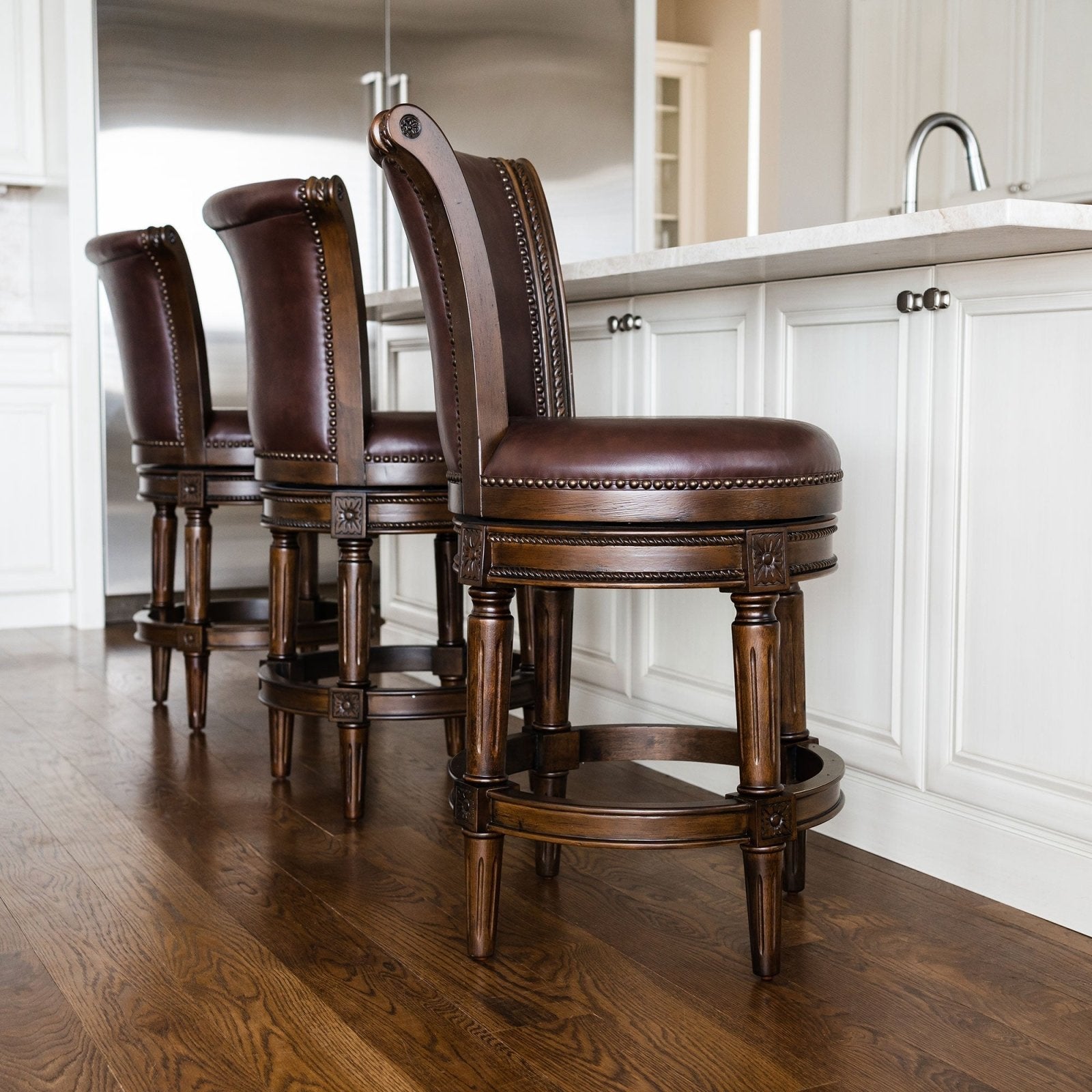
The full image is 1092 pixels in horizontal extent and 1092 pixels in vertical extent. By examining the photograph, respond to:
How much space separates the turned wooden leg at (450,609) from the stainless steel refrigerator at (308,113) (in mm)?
1927

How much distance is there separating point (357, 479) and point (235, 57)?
266 cm

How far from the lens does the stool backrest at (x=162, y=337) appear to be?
273 centimetres

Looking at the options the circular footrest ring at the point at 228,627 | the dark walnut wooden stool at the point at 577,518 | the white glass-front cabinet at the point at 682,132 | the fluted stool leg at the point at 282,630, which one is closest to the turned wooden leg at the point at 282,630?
the fluted stool leg at the point at 282,630

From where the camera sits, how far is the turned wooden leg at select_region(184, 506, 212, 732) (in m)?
2.77

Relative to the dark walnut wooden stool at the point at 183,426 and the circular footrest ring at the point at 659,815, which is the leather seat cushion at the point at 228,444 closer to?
the dark walnut wooden stool at the point at 183,426

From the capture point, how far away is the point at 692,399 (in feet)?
7.51

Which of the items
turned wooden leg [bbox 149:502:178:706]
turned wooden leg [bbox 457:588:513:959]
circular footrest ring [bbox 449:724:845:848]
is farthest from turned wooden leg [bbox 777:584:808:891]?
turned wooden leg [bbox 149:502:178:706]

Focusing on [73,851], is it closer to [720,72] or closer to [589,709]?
[589,709]

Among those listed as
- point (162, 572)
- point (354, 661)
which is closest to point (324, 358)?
point (354, 661)

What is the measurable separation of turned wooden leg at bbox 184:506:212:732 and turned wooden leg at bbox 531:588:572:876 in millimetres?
1172

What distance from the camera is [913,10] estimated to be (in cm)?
407

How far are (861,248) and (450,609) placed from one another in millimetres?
1149

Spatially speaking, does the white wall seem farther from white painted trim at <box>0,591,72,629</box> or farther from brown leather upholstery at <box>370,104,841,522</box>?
brown leather upholstery at <box>370,104,841,522</box>

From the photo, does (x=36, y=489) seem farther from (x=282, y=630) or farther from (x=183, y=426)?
(x=282, y=630)
